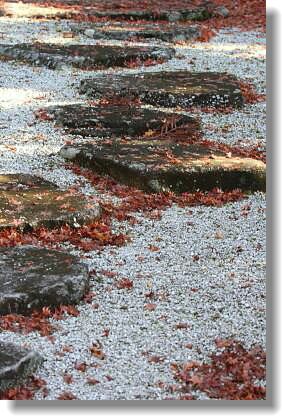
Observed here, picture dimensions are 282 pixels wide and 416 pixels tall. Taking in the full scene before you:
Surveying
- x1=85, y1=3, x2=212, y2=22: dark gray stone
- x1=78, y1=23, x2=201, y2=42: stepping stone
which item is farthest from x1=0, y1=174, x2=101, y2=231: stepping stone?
x1=85, y1=3, x2=212, y2=22: dark gray stone

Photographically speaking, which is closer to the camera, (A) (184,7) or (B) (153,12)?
(B) (153,12)

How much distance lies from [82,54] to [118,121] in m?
3.33

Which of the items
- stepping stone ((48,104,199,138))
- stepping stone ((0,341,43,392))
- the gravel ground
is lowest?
the gravel ground

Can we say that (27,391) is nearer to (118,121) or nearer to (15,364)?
(15,364)

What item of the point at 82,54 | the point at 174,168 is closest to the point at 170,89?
the point at 82,54

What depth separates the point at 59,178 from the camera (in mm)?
7641

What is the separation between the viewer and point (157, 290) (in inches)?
224

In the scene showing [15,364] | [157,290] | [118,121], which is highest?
[118,121]

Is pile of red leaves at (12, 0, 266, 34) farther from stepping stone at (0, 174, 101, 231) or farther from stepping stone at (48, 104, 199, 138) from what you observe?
stepping stone at (0, 174, 101, 231)

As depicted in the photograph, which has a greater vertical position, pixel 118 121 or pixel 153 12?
pixel 153 12

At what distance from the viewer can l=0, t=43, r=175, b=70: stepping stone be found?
11.7 m

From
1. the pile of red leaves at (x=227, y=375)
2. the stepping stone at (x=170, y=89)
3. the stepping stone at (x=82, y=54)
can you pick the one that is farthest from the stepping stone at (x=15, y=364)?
the stepping stone at (x=82, y=54)

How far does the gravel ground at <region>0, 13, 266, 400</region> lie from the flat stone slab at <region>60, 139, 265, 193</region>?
243 mm

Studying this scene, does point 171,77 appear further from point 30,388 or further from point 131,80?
point 30,388
